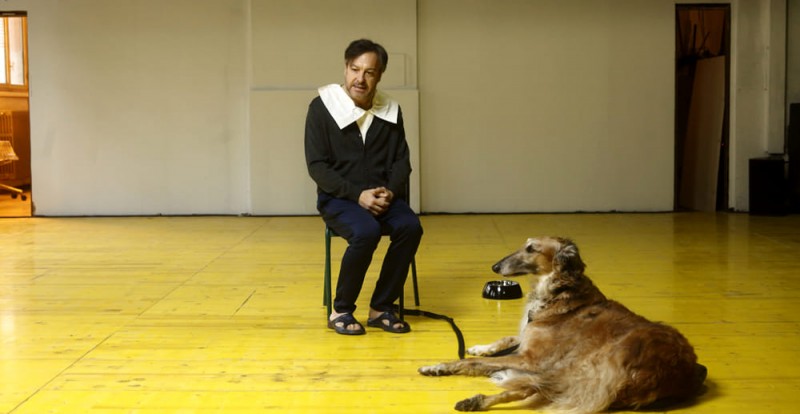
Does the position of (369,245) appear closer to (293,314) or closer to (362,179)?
(362,179)

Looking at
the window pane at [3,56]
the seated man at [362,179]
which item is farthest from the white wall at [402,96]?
the seated man at [362,179]

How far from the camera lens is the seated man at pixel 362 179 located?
4285mm

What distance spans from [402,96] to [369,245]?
510 centimetres

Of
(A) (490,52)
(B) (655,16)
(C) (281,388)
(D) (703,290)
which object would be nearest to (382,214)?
(C) (281,388)

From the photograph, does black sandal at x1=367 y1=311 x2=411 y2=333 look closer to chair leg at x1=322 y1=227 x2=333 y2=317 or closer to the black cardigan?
chair leg at x1=322 y1=227 x2=333 y2=317

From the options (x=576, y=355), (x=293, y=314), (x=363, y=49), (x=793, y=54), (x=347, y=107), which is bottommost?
(x=293, y=314)

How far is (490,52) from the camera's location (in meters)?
9.23

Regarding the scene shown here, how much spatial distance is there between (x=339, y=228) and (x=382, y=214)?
206mm

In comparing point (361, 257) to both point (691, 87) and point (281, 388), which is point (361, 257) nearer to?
point (281, 388)

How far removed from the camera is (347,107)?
14.7 feet

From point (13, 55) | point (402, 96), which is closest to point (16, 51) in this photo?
point (13, 55)

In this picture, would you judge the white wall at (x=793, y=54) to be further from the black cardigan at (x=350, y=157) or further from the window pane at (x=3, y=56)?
the window pane at (x=3, y=56)

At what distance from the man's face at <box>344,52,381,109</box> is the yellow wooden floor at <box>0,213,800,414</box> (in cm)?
108

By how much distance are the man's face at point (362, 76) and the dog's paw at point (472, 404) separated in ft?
5.90
